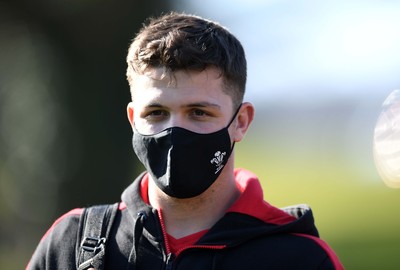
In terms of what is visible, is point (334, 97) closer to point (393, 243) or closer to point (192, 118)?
point (393, 243)

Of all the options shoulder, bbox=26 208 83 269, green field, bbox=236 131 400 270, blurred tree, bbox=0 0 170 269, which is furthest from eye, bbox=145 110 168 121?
green field, bbox=236 131 400 270

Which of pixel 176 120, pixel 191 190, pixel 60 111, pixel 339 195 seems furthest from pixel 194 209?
pixel 339 195

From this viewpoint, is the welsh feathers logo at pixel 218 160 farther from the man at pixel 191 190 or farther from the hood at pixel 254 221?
the hood at pixel 254 221

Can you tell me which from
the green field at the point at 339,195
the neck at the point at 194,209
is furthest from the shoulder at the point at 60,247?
the green field at the point at 339,195

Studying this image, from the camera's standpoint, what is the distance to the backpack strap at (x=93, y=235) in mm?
3016

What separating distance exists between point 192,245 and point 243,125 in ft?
1.96

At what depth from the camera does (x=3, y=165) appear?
862 cm

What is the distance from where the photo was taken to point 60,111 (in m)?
8.47

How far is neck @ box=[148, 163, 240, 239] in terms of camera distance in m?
3.15

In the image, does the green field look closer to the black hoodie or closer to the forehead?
the black hoodie

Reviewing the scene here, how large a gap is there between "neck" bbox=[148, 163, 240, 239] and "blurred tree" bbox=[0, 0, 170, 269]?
187 inches

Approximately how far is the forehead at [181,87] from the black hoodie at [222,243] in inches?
17.9

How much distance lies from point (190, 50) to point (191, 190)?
568 millimetres

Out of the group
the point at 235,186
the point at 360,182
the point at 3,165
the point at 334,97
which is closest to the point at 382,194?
the point at 360,182
